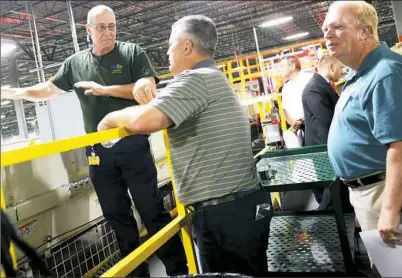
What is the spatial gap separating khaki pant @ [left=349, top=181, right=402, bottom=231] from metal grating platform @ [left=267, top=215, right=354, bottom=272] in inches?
9.1

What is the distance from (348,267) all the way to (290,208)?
275cm

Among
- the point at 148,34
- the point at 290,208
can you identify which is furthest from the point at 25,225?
the point at 148,34

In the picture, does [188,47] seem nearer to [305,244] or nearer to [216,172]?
[216,172]

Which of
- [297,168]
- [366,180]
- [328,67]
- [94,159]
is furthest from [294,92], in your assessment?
[94,159]

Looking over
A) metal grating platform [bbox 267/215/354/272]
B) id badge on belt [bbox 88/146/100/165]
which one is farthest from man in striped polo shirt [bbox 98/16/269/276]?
id badge on belt [bbox 88/146/100/165]

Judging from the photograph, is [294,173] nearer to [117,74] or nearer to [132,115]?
[132,115]

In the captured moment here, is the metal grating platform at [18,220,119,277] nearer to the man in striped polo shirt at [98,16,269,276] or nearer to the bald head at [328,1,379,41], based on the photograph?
the man in striped polo shirt at [98,16,269,276]

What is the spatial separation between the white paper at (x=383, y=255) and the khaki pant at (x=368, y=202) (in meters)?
0.35

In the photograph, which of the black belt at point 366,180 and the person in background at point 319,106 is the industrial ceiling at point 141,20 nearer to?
the person in background at point 319,106

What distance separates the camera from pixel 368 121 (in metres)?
1.64

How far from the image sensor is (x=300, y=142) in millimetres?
4445

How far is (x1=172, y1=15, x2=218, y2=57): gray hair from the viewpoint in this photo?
183 cm

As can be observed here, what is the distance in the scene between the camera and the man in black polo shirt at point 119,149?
236 cm

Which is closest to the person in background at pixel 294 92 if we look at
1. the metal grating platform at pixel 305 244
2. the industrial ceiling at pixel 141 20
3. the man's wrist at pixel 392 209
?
the metal grating platform at pixel 305 244
